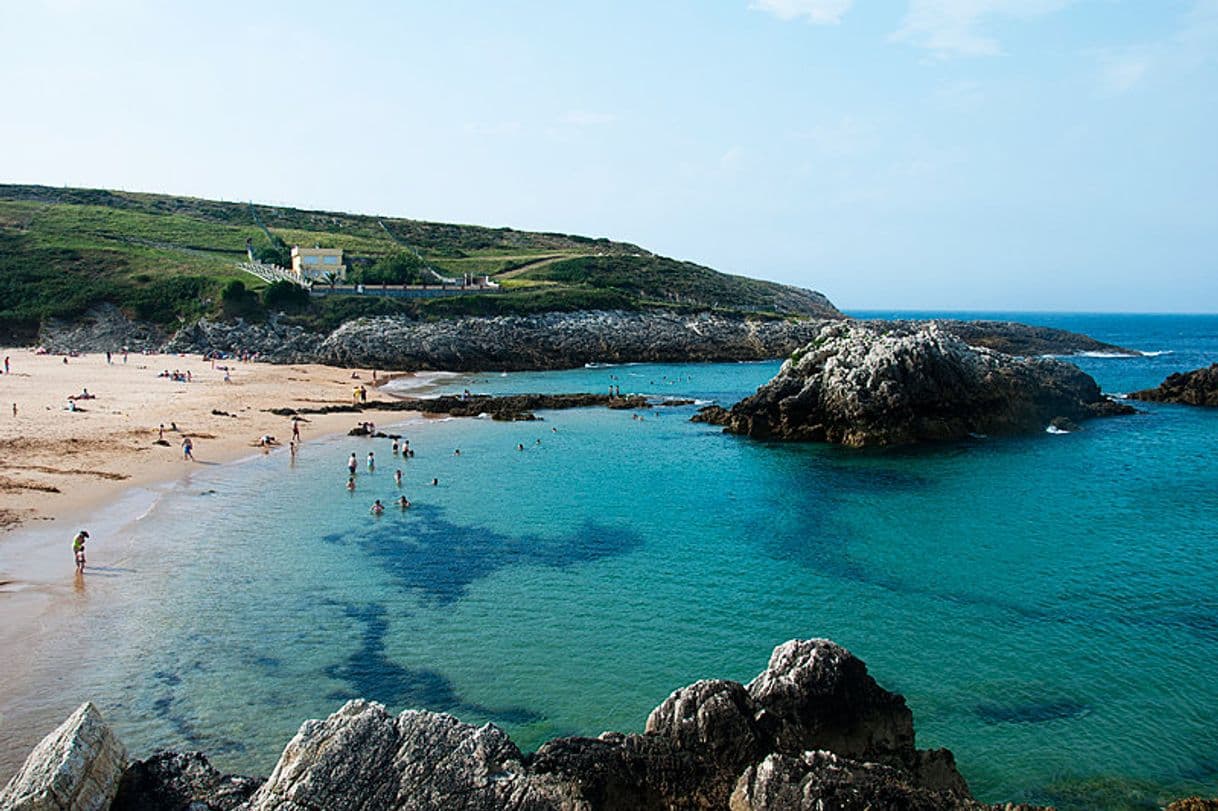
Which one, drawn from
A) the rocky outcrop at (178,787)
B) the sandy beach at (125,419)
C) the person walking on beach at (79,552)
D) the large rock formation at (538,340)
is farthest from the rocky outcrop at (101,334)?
the rocky outcrop at (178,787)

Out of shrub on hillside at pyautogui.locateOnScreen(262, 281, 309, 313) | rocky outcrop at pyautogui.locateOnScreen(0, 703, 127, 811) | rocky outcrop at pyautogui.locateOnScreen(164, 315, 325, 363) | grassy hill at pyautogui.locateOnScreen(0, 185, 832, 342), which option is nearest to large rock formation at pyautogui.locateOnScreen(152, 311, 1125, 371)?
rocky outcrop at pyautogui.locateOnScreen(164, 315, 325, 363)

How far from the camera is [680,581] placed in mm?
23156

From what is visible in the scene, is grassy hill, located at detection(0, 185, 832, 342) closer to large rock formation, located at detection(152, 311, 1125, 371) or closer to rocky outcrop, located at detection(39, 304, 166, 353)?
rocky outcrop, located at detection(39, 304, 166, 353)

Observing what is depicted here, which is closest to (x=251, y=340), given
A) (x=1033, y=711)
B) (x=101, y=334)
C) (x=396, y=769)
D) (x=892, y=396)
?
(x=101, y=334)

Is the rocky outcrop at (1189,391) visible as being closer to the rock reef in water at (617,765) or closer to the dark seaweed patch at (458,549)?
the dark seaweed patch at (458,549)

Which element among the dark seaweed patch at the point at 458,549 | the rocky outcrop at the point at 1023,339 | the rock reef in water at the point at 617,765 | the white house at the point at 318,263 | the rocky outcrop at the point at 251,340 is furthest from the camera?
the rocky outcrop at the point at 1023,339

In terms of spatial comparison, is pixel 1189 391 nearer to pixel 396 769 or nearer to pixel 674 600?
pixel 674 600

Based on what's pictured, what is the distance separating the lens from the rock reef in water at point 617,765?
887 centimetres

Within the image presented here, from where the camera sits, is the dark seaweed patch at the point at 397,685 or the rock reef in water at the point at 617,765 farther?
the dark seaweed patch at the point at 397,685

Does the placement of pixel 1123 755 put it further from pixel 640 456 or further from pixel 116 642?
pixel 640 456

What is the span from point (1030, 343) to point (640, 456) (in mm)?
A: 79950

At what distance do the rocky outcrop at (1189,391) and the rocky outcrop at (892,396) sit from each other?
16.1 m

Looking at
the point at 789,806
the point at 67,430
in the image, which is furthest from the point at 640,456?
the point at 789,806

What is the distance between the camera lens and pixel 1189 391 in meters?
59.7
